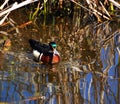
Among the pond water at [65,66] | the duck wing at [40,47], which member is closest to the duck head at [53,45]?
the duck wing at [40,47]

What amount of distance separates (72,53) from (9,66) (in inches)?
43.7

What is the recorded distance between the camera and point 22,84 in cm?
575

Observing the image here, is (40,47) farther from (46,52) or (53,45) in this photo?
(53,45)

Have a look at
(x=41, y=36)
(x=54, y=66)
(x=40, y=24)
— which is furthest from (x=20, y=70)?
(x=40, y=24)

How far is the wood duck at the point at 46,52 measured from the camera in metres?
6.71

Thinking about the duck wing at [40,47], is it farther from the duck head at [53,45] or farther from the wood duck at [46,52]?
the duck head at [53,45]

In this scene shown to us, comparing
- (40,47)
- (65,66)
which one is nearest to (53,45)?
(40,47)

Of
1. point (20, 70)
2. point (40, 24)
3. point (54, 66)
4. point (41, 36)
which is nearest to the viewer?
point (20, 70)

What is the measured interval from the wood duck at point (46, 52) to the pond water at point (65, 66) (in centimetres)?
10

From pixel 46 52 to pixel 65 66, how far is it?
502mm

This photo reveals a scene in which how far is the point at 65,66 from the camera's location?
6.57m

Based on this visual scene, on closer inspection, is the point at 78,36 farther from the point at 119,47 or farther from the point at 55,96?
the point at 55,96

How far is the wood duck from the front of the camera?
6710 millimetres

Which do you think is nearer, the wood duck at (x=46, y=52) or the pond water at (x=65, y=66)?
the pond water at (x=65, y=66)
